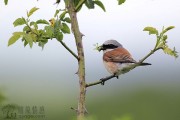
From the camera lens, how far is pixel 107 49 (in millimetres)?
9484

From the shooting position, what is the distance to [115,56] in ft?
30.0

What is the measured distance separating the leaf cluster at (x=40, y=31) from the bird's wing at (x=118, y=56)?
289 centimetres

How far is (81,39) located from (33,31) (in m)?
1.15

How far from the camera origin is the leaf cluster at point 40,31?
18.0 ft

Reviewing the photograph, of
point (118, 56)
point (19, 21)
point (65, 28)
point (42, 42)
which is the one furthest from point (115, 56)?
point (42, 42)

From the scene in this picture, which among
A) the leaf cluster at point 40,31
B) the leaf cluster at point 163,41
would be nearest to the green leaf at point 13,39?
the leaf cluster at point 40,31

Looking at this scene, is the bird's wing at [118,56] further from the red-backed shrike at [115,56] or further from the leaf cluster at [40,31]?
the leaf cluster at [40,31]

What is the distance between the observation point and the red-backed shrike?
835 cm

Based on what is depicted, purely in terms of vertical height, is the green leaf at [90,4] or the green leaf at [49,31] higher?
the green leaf at [90,4]

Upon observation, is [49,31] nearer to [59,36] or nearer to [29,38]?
[59,36]

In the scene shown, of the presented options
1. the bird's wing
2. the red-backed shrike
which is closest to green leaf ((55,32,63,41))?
the red-backed shrike

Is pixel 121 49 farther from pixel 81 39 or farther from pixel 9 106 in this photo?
pixel 81 39

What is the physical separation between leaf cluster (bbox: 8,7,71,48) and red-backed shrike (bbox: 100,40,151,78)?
232 cm

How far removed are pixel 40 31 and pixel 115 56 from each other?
142 inches
